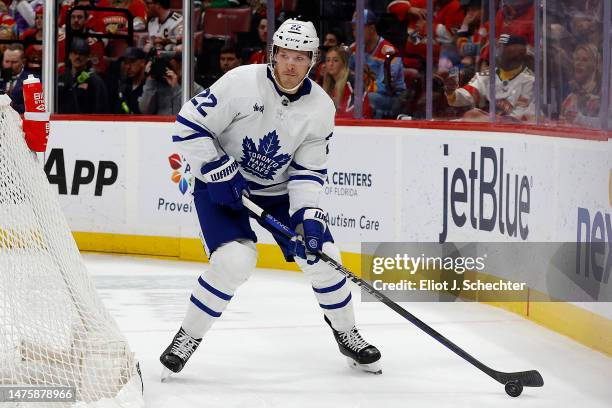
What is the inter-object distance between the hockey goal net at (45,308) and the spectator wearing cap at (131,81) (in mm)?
3783

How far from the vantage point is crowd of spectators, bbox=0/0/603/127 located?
15.5 feet

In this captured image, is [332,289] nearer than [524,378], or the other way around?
[524,378]

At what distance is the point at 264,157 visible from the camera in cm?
381

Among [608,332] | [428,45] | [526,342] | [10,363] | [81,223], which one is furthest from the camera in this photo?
[81,223]

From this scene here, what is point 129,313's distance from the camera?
16.8 ft

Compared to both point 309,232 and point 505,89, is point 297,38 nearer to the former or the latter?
point 309,232

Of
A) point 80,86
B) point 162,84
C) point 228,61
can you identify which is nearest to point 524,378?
point 228,61

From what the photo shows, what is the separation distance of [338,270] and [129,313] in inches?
62.1

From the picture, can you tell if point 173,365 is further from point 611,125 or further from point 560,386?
point 611,125

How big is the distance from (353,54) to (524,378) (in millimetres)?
3094

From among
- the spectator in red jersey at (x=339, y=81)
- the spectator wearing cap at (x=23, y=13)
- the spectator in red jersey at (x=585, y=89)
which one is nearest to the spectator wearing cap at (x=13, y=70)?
the spectator wearing cap at (x=23, y=13)

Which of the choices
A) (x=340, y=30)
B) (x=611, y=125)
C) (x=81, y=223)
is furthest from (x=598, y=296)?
(x=81, y=223)

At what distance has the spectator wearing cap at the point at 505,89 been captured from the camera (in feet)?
17.1

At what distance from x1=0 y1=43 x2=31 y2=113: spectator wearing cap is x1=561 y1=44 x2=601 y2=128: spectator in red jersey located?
402 centimetres
